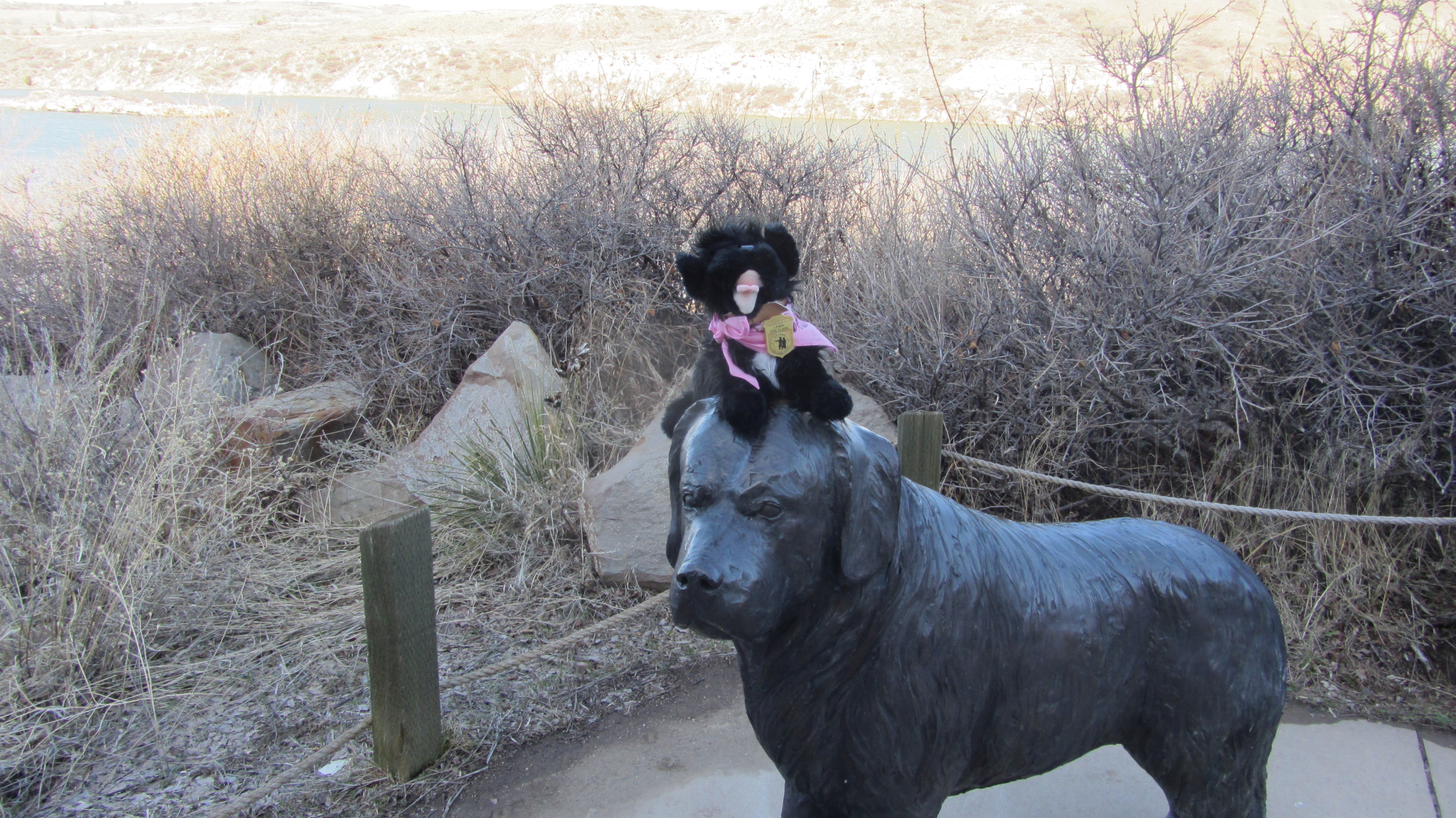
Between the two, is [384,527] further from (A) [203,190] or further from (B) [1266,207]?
(A) [203,190]

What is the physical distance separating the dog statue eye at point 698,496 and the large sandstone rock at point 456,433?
346 centimetres

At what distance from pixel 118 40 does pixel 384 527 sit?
58842 mm

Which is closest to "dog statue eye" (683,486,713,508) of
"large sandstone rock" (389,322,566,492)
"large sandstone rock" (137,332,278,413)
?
"large sandstone rock" (389,322,566,492)

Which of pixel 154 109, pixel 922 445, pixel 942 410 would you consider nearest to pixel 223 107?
pixel 154 109

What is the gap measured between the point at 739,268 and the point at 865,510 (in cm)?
45

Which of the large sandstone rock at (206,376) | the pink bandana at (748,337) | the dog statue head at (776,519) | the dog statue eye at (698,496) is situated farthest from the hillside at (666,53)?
the dog statue eye at (698,496)

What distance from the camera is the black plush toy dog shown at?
52.4 inches

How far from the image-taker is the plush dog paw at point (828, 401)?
133 centimetres

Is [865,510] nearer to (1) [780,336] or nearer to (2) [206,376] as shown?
(1) [780,336]

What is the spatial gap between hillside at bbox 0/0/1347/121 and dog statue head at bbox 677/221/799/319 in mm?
4222

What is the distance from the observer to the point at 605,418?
5195mm

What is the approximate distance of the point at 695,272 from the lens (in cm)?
140

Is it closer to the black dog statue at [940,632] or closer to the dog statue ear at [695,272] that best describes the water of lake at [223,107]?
the dog statue ear at [695,272]

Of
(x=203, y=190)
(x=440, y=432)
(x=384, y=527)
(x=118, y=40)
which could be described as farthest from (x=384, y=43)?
(x=384, y=527)
